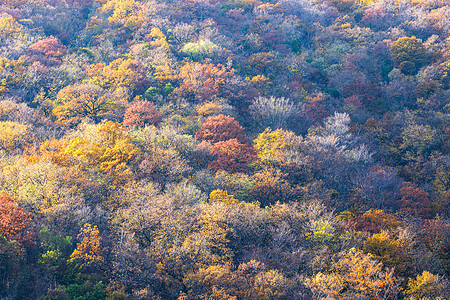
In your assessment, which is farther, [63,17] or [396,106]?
[63,17]

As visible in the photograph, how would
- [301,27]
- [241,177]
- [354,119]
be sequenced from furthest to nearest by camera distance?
[301,27] → [354,119] → [241,177]

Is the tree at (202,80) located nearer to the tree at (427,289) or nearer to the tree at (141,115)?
the tree at (141,115)

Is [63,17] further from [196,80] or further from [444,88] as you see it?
[444,88]

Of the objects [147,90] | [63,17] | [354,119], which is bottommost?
[354,119]

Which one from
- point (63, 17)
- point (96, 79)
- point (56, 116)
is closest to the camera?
point (56, 116)

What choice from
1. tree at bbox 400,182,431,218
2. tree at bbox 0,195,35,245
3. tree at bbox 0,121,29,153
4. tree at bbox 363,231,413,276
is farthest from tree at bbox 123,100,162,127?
tree at bbox 400,182,431,218

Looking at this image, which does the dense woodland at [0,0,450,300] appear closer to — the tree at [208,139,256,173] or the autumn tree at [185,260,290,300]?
the autumn tree at [185,260,290,300]

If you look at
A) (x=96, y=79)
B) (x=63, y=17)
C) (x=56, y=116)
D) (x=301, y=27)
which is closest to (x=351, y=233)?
(x=56, y=116)
